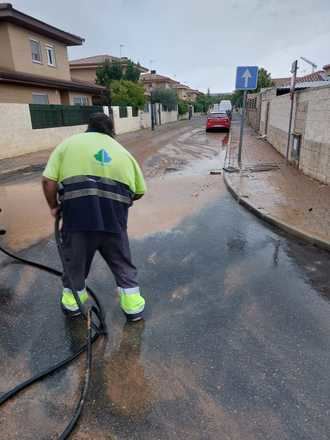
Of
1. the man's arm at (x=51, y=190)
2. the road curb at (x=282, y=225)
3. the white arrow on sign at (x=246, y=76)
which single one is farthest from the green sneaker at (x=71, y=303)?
the white arrow on sign at (x=246, y=76)

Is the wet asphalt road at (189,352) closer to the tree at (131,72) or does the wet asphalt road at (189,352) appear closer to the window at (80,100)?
the window at (80,100)

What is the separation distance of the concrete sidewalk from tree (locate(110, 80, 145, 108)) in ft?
65.7

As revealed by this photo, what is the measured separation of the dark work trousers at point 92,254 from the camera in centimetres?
282

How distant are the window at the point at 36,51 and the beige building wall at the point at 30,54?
179 mm

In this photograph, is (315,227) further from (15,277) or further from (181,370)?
(15,277)

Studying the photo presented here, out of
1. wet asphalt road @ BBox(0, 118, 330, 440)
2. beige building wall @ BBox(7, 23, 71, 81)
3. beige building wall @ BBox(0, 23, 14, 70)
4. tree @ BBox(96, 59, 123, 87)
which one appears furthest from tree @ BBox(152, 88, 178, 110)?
wet asphalt road @ BBox(0, 118, 330, 440)

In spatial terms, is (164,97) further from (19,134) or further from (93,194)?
(93,194)

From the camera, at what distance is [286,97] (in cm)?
1151

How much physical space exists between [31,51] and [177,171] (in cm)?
1410

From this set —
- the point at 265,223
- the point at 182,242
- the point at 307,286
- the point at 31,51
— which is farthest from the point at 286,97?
the point at 31,51

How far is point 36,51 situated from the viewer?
64.2 feet

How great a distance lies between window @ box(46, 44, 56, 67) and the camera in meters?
20.6

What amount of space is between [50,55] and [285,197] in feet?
65.4

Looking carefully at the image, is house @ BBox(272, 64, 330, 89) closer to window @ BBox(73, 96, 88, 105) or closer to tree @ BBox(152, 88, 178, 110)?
window @ BBox(73, 96, 88, 105)
